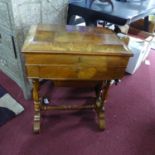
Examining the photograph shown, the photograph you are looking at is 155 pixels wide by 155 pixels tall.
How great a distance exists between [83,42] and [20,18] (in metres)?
0.51

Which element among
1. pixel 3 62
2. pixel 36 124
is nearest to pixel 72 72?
pixel 36 124

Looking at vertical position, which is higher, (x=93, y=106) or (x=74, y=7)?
(x=74, y=7)

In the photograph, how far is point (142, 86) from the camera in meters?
1.97

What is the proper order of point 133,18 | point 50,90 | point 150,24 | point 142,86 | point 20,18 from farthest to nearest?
point 150,24 < point 142,86 < point 50,90 < point 133,18 < point 20,18

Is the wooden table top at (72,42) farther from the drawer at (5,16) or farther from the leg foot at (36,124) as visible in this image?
the leg foot at (36,124)

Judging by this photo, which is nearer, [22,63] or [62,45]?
[62,45]

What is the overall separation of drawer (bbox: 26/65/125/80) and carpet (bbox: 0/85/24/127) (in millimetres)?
572

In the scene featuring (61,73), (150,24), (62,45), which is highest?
(62,45)

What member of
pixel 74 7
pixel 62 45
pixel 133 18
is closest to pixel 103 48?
pixel 62 45

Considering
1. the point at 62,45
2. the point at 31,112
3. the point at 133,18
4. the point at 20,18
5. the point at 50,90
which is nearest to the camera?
the point at 62,45

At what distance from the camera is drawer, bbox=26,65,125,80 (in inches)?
41.2

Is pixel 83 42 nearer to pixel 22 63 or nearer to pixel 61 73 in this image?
pixel 61 73

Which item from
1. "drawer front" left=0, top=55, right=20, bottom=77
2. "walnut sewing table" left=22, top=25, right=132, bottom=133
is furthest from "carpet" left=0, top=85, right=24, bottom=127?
"walnut sewing table" left=22, top=25, right=132, bottom=133

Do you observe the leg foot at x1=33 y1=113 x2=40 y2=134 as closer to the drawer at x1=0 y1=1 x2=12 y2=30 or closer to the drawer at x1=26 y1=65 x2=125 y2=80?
the drawer at x1=26 y1=65 x2=125 y2=80
